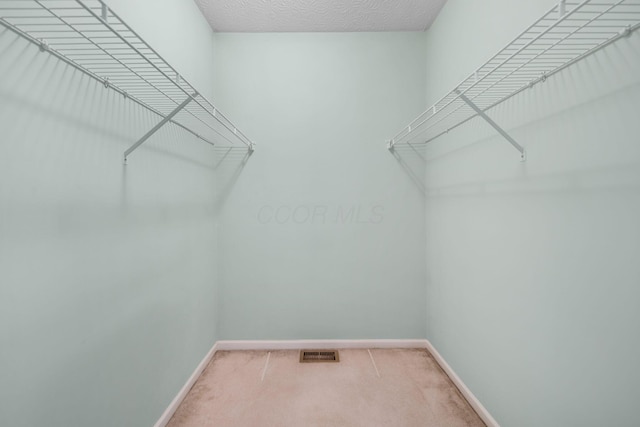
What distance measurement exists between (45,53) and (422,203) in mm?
2281

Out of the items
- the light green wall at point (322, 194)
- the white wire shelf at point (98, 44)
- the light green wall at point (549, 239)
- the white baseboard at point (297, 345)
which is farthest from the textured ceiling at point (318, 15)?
the white baseboard at point (297, 345)

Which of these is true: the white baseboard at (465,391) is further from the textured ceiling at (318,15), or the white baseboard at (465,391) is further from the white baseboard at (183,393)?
the textured ceiling at (318,15)

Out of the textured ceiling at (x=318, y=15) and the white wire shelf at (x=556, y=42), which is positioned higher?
the textured ceiling at (x=318, y=15)

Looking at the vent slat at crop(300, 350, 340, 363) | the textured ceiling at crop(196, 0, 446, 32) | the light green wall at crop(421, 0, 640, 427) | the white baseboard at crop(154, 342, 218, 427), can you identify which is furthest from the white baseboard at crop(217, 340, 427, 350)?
the textured ceiling at crop(196, 0, 446, 32)

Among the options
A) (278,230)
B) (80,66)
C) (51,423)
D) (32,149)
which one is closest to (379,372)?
(278,230)

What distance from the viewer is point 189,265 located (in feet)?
5.98

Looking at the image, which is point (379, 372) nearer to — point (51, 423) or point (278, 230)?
point (278, 230)

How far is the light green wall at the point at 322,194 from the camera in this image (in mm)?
2293

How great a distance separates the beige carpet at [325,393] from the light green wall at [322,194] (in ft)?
0.83

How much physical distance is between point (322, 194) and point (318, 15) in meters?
1.33

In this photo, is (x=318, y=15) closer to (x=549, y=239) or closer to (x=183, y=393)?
(x=549, y=239)

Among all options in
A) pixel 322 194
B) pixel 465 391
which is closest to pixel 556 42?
pixel 322 194

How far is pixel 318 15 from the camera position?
2.08 m

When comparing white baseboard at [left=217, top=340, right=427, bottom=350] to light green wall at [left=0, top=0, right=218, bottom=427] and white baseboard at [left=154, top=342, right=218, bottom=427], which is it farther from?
light green wall at [left=0, top=0, right=218, bottom=427]
